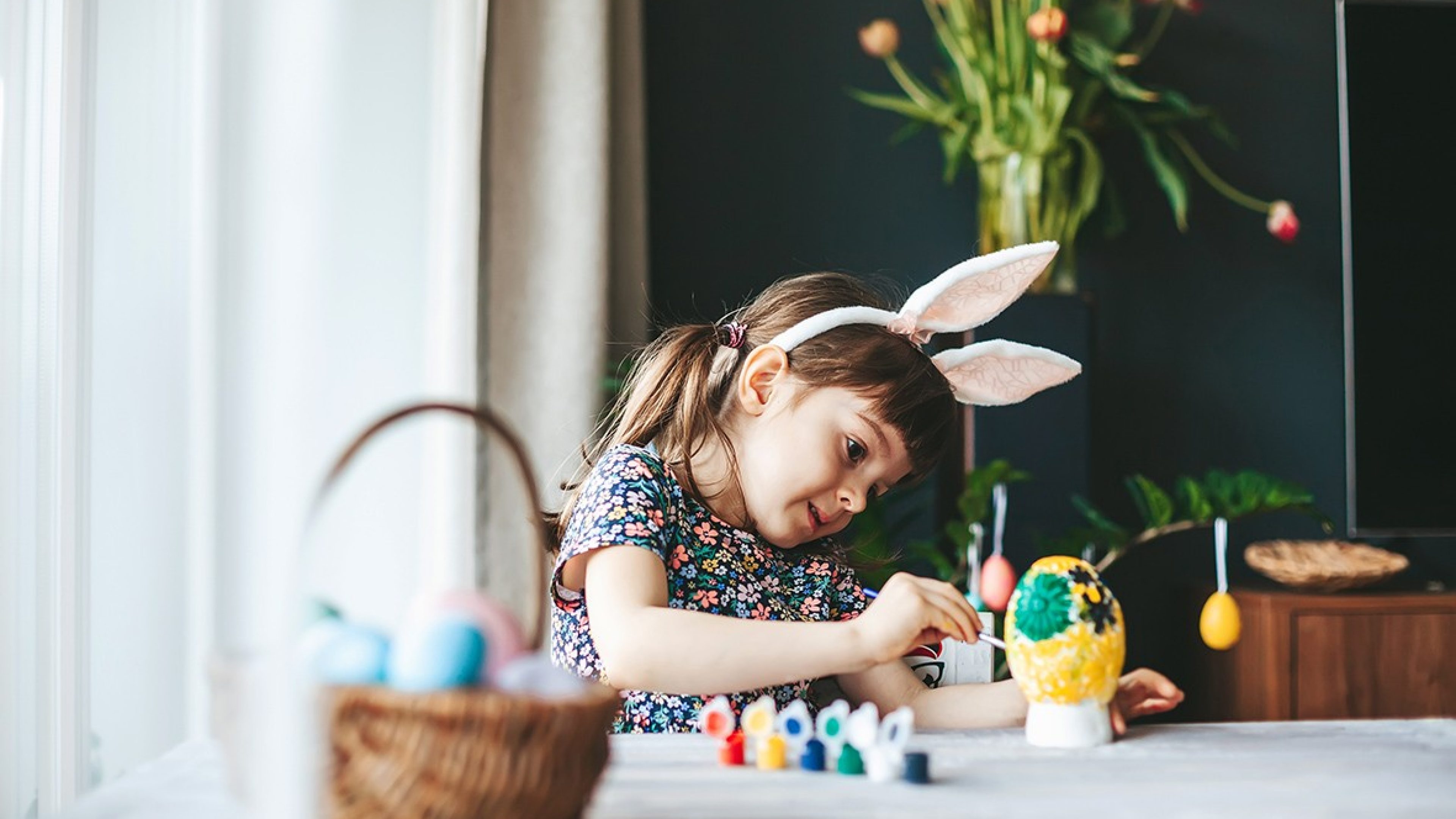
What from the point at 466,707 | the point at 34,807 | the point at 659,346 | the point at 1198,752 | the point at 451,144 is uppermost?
the point at 451,144

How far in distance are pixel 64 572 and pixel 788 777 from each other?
95 cm

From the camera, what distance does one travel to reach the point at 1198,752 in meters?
0.89

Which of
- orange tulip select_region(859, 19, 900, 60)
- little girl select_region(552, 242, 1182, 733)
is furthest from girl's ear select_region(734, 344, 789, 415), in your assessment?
orange tulip select_region(859, 19, 900, 60)

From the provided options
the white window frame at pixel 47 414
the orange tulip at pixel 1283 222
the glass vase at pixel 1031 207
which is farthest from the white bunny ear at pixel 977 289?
the orange tulip at pixel 1283 222

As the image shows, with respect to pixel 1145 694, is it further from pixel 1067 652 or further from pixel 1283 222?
pixel 1283 222

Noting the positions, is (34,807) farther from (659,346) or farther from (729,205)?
(729,205)

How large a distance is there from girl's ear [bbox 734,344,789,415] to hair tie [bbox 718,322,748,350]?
72 millimetres

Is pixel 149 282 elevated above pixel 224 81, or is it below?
below

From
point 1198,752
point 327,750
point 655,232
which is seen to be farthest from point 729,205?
point 327,750

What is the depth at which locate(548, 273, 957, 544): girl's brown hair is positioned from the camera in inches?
46.7

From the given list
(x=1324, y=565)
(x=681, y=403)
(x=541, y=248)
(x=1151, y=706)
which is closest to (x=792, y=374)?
(x=681, y=403)

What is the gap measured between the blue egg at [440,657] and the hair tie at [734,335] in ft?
2.51

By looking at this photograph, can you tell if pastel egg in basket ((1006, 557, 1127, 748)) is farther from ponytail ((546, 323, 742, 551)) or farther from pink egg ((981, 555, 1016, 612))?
pink egg ((981, 555, 1016, 612))

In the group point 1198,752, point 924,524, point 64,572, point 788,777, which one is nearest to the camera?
point 788,777
